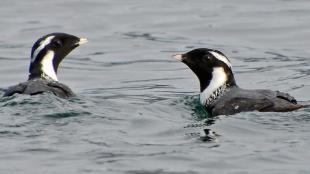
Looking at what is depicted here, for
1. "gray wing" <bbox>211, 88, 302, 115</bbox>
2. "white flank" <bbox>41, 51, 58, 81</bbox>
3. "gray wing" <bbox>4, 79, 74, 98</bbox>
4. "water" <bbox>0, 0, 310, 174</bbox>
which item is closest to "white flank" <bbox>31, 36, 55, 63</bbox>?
"white flank" <bbox>41, 51, 58, 81</bbox>

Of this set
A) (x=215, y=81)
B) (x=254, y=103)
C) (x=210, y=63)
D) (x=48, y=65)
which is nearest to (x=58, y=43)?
(x=48, y=65)

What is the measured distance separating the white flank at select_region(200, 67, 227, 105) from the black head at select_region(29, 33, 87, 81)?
81.2 inches

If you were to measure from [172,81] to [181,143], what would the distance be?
606 cm

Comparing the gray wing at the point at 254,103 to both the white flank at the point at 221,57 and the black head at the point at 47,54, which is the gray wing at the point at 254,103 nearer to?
the white flank at the point at 221,57

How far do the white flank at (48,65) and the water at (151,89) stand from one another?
67 cm

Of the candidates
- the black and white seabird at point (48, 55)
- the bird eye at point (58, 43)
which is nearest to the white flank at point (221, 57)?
the black and white seabird at point (48, 55)

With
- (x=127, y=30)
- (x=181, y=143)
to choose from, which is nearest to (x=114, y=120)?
(x=181, y=143)

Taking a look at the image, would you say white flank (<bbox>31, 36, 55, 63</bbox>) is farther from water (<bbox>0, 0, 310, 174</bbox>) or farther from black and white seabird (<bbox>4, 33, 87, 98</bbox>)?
water (<bbox>0, 0, 310, 174</bbox>)

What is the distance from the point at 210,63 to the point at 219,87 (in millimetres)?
370

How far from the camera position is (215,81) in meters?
16.1

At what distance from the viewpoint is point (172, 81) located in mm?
19609

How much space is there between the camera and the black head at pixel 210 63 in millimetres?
16017

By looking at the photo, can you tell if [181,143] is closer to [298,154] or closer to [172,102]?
[298,154]

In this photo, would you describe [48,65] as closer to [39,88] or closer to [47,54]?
[47,54]
